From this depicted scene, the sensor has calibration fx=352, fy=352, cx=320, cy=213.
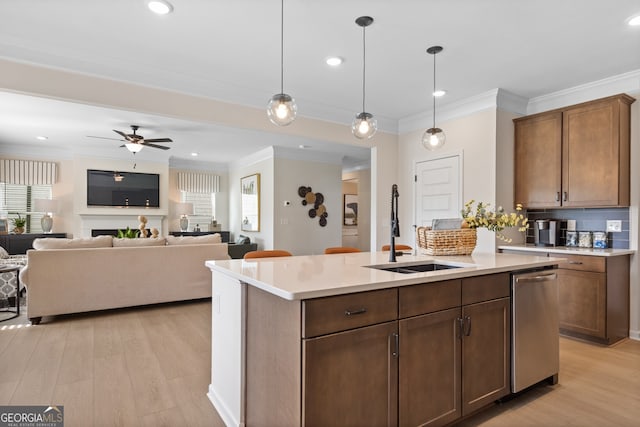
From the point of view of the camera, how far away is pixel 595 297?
3.29 metres

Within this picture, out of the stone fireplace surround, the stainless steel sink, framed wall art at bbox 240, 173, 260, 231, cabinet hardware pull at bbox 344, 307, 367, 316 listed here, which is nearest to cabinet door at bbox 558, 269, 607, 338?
the stainless steel sink

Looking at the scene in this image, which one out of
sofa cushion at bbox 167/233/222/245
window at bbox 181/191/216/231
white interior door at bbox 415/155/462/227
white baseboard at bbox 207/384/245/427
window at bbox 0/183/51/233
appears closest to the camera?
white baseboard at bbox 207/384/245/427

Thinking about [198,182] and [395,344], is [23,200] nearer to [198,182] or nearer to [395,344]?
[198,182]

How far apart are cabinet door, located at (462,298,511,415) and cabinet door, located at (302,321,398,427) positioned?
0.53m

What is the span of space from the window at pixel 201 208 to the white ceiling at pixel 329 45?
4.69 m

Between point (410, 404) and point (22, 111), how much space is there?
6145 millimetres

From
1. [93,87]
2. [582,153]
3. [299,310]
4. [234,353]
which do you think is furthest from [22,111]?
[582,153]

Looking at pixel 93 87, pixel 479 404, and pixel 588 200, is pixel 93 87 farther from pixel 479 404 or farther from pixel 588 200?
pixel 588 200

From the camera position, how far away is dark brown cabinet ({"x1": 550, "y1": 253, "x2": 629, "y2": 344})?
3.24m

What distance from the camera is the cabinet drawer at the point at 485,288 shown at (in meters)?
1.96

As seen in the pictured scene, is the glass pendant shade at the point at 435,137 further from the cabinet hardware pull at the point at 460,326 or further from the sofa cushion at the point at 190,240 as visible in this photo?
the sofa cushion at the point at 190,240

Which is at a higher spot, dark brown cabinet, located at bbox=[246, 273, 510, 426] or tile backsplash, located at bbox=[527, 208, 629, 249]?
tile backsplash, located at bbox=[527, 208, 629, 249]

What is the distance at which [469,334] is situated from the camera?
6.42 ft

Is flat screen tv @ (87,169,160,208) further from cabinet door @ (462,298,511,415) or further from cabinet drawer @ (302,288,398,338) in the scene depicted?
cabinet door @ (462,298,511,415)
